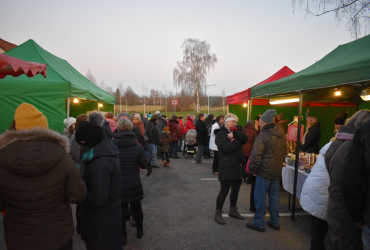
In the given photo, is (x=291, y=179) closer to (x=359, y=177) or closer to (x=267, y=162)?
(x=267, y=162)

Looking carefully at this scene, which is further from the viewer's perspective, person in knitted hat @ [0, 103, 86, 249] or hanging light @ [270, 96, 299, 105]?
hanging light @ [270, 96, 299, 105]

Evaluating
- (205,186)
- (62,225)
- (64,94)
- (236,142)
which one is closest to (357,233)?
(236,142)

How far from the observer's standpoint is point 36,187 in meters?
1.53

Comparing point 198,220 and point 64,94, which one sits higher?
point 64,94

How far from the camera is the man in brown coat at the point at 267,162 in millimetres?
3381

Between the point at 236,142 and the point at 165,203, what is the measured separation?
213 centimetres

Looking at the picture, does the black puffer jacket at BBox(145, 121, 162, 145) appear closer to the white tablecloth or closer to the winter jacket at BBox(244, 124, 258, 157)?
the winter jacket at BBox(244, 124, 258, 157)

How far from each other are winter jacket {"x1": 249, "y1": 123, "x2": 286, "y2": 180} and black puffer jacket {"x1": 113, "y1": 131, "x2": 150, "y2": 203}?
1.77 m

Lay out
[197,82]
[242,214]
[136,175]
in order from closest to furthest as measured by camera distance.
→ 1. [136,175]
2. [242,214]
3. [197,82]

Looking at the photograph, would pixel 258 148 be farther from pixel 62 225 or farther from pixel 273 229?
pixel 62 225

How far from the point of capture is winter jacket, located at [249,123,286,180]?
3.38 meters

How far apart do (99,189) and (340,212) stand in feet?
6.82

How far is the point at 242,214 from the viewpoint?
165 inches

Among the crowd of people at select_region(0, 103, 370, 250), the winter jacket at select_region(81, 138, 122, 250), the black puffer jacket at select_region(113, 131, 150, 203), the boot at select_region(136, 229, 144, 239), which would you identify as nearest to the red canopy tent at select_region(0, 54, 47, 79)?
the crowd of people at select_region(0, 103, 370, 250)
